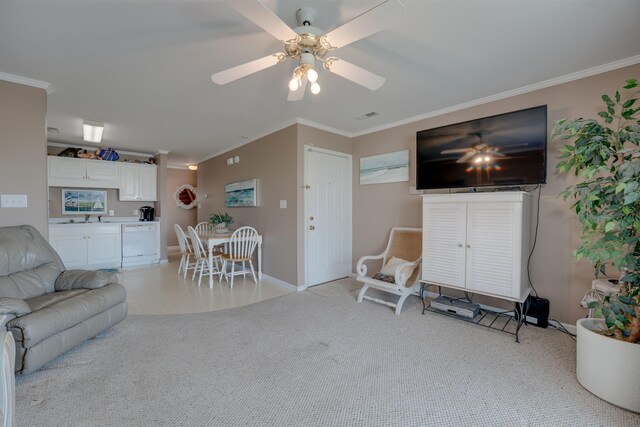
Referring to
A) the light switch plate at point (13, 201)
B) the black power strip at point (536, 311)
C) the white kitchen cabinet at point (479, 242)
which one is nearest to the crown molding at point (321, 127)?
the white kitchen cabinet at point (479, 242)

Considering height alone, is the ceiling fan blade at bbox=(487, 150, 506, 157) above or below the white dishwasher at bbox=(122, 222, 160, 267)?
above

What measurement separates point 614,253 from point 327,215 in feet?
9.89

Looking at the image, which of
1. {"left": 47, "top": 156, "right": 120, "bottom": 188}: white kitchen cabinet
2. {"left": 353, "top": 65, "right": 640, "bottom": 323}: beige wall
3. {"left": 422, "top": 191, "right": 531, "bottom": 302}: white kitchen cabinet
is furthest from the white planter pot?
{"left": 47, "top": 156, "right": 120, "bottom": 188}: white kitchen cabinet

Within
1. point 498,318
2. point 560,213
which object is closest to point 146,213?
point 498,318

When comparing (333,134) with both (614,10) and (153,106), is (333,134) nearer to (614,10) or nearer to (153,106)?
(153,106)

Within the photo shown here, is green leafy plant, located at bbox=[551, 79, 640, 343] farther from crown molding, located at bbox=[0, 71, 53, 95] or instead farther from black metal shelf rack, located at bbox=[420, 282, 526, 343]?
crown molding, located at bbox=[0, 71, 53, 95]

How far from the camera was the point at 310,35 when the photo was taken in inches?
67.7

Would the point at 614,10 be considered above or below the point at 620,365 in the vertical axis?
above

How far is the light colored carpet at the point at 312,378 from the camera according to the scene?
154 centimetres

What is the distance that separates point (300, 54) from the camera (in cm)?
183

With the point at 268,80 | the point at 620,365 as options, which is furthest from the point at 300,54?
the point at 620,365

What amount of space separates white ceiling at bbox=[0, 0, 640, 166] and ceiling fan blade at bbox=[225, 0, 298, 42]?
23 cm

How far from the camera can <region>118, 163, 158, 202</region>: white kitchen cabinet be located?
552cm

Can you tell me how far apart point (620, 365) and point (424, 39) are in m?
2.44
